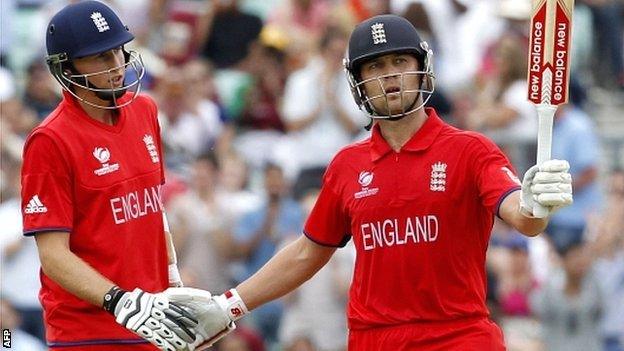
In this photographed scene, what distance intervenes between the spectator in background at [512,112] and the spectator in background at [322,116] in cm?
108

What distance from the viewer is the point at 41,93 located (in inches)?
592

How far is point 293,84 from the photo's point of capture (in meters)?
15.1

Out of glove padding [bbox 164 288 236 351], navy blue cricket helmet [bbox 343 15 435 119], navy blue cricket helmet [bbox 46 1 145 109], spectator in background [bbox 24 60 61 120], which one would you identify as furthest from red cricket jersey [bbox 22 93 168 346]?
spectator in background [bbox 24 60 61 120]

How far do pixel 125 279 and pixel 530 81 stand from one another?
7.35ft

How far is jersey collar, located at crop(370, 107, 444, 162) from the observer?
26.9 ft

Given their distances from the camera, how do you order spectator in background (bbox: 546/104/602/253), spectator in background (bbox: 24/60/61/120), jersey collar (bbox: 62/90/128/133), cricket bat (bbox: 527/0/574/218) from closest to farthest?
cricket bat (bbox: 527/0/574/218) < jersey collar (bbox: 62/90/128/133) < spectator in background (bbox: 546/104/602/253) < spectator in background (bbox: 24/60/61/120)

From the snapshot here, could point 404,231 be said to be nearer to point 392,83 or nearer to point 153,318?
point 392,83

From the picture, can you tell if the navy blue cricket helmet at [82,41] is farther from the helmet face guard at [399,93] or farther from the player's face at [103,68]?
the helmet face guard at [399,93]

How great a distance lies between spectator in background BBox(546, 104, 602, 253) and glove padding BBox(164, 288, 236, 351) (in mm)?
5788

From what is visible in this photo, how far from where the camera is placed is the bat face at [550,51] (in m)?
7.59

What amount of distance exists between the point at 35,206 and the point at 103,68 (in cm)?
77

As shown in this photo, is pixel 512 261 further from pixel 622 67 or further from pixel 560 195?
pixel 560 195

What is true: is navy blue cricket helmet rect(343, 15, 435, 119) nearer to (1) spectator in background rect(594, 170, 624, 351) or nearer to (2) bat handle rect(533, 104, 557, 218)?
(2) bat handle rect(533, 104, 557, 218)

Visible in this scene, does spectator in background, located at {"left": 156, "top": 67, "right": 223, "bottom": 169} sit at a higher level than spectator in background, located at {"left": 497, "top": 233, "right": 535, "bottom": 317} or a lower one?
higher
